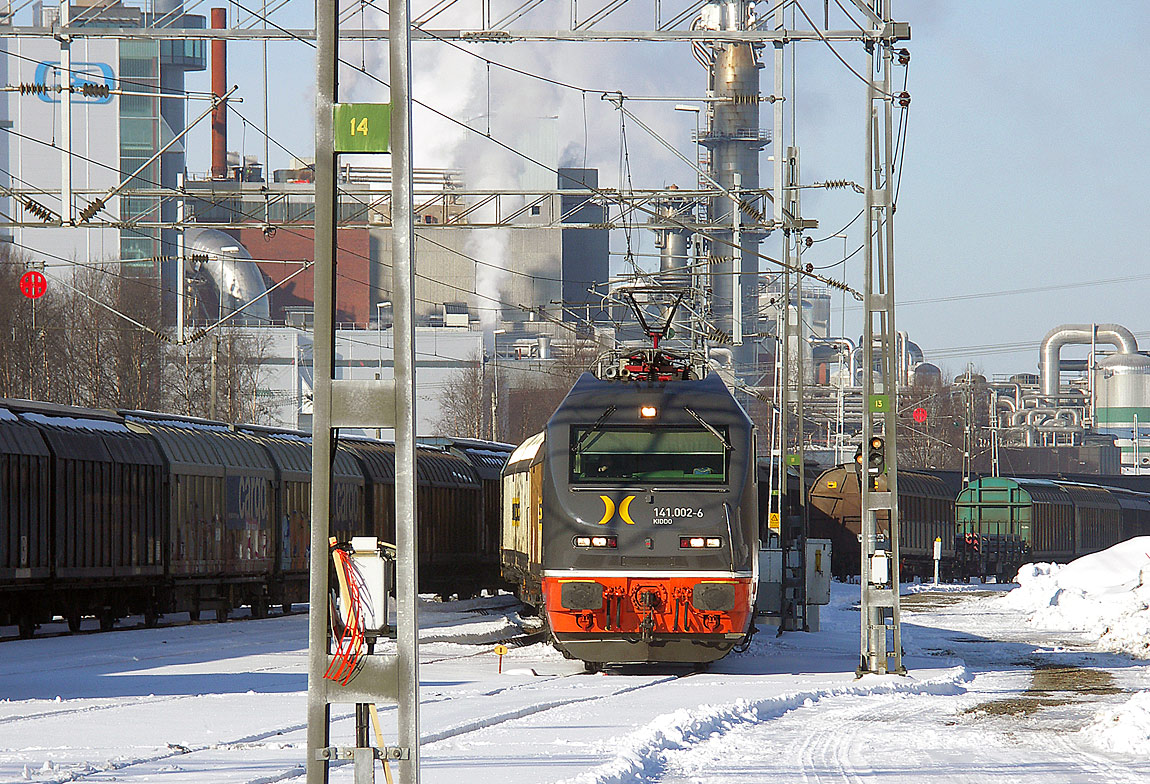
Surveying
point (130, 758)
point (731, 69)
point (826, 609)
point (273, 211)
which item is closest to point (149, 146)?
point (273, 211)

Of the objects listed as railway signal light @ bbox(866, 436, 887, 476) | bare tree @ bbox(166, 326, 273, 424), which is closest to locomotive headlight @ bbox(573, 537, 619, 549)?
railway signal light @ bbox(866, 436, 887, 476)

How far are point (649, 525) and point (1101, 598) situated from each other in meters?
21.1

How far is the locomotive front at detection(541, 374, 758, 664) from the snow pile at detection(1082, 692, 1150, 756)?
4756 millimetres

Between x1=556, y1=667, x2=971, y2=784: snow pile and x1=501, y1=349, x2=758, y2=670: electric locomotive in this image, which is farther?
x1=501, y1=349, x2=758, y2=670: electric locomotive

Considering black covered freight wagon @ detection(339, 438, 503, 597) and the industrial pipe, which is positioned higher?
the industrial pipe

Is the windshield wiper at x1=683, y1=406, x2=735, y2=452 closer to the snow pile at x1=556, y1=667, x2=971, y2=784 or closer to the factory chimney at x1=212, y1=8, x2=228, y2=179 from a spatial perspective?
the snow pile at x1=556, y1=667, x2=971, y2=784

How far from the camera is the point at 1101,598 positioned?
35844mm

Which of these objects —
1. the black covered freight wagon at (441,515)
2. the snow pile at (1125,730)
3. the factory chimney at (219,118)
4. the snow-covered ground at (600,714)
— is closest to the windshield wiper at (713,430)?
the snow-covered ground at (600,714)

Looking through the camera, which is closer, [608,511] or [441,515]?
[608,511]

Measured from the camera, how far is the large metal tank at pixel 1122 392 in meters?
141

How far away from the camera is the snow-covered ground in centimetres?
1093

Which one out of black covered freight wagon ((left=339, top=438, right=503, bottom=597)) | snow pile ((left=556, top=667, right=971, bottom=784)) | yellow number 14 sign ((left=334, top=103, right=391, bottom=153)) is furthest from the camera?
black covered freight wagon ((left=339, top=438, right=503, bottom=597))

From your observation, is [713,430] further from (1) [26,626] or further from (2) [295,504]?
(2) [295,504]

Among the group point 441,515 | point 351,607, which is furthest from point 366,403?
point 441,515
